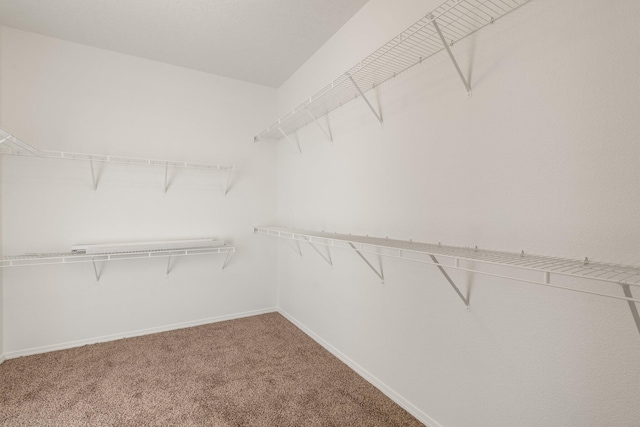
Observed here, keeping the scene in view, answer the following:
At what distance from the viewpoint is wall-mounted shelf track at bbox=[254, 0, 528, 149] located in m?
1.16

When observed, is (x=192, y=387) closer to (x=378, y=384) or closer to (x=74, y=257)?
(x=378, y=384)

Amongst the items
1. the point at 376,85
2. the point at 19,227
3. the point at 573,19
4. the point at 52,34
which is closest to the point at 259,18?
the point at 376,85

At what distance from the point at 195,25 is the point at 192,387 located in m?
2.47

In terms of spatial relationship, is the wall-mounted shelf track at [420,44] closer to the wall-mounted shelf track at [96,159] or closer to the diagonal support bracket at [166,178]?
the wall-mounted shelf track at [96,159]

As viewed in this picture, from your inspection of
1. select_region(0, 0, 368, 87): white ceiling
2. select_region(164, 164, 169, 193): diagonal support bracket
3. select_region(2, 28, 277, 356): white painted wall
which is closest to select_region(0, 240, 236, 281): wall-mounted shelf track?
select_region(2, 28, 277, 356): white painted wall

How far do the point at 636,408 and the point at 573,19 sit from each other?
1.22m

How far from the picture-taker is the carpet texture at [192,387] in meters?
1.56

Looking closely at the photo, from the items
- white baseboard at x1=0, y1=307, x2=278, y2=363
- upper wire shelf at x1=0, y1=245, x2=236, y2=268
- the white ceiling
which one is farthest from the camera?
white baseboard at x1=0, y1=307, x2=278, y2=363

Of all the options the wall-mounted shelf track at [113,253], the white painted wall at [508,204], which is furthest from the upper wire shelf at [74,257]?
the white painted wall at [508,204]

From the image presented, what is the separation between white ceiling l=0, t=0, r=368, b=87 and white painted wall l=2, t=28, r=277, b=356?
0.20 meters

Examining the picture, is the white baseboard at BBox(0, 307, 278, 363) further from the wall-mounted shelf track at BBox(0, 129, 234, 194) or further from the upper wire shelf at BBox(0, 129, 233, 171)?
the upper wire shelf at BBox(0, 129, 233, 171)

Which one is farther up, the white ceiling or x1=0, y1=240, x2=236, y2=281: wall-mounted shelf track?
the white ceiling

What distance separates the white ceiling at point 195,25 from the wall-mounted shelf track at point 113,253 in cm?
162

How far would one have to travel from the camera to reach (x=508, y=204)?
45.3 inches
